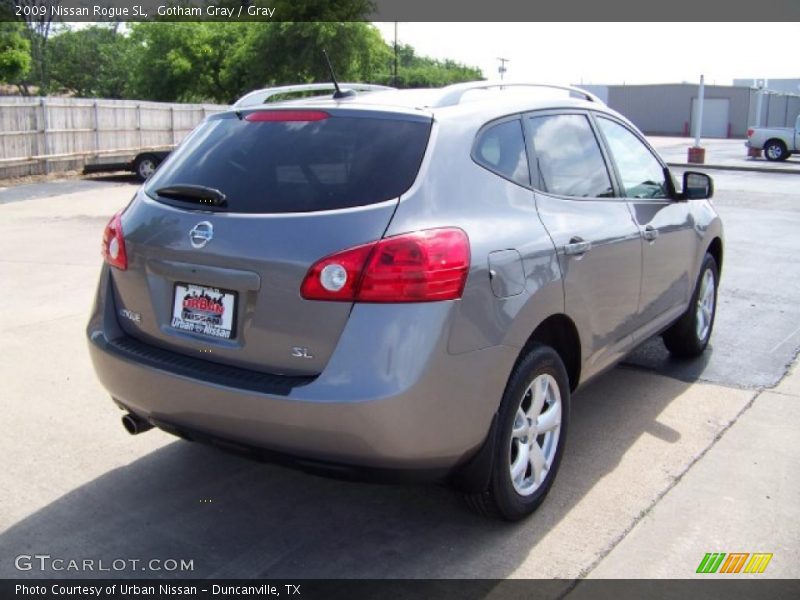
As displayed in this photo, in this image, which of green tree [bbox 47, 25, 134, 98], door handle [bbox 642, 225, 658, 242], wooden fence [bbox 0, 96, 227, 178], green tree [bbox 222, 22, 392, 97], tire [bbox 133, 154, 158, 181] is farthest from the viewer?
green tree [bbox 47, 25, 134, 98]

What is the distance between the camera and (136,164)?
67.3ft

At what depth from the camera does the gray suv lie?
2.88 meters

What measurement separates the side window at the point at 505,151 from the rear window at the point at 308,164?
0.29 metres

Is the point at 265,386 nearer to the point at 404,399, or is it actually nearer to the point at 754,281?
the point at 404,399

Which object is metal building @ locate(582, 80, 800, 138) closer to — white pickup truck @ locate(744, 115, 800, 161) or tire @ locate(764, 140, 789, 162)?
white pickup truck @ locate(744, 115, 800, 161)

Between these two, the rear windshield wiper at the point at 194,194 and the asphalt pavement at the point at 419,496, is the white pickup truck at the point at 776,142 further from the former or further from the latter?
the rear windshield wiper at the point at 194,194

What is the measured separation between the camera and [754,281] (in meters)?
8.47

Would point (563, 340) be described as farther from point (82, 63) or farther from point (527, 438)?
point (82, 63)

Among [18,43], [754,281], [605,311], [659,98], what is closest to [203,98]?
[18,43]

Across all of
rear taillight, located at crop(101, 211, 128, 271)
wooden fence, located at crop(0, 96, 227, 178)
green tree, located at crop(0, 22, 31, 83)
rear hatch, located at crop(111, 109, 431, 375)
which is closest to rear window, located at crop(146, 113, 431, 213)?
rear hatch, located at crop(111, 109, 431, 375)

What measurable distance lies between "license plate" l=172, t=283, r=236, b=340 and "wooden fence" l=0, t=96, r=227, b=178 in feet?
59.7

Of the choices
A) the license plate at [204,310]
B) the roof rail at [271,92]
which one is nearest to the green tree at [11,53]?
the roof rail at [271,92]

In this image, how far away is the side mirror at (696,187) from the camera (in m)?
5.05

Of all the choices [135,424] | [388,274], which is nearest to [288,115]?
[388,274]
